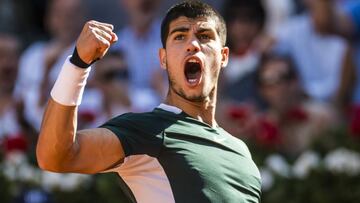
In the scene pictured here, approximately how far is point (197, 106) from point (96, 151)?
1.95 ft

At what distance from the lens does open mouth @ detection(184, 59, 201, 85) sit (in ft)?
13.6

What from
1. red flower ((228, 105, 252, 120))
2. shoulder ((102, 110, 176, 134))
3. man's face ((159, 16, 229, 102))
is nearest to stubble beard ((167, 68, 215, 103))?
man's face ((159, 16, 229, 102))

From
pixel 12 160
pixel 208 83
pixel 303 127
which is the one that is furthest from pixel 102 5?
pixel 208 83

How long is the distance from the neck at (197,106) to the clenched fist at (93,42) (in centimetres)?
57

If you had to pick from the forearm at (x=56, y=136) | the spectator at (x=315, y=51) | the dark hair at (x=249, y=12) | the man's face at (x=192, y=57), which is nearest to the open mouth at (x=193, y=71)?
the man's face at (x=192, y=57)

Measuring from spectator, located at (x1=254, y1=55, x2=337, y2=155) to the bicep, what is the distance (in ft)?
12.3

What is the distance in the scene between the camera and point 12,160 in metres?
8.61

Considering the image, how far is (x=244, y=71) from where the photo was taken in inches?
346

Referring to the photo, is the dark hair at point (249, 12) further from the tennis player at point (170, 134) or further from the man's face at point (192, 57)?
the man's face at point (192, 57)

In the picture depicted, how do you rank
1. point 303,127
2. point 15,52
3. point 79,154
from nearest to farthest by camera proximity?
1. point 79,154
2. point 303,127
3. point 15,52

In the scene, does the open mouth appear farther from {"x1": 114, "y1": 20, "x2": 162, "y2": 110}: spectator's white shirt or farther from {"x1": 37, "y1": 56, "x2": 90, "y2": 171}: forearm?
{"x1": 114, "y1": 20, "x2": 162, "y2": 110}: spectator's white shirt

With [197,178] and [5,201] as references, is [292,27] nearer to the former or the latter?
[5,201]

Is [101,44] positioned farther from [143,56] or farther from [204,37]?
[143,56]

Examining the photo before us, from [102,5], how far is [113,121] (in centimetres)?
648
